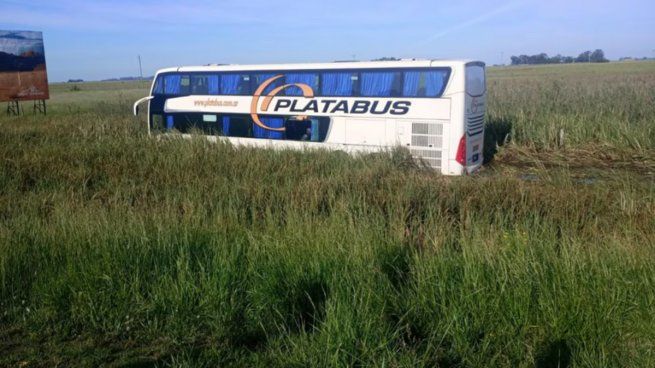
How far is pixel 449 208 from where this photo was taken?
7.72 meters

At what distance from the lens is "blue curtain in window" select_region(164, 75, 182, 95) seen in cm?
1694

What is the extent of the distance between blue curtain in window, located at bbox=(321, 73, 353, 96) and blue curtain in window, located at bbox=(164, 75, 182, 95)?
5148mm

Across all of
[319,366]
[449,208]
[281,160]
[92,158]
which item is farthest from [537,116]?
[319,366]

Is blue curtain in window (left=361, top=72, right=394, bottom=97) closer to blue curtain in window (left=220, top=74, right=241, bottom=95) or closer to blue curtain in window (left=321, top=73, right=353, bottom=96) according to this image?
blue curtain in window (left=321, top=73, right=353, bottom=96)

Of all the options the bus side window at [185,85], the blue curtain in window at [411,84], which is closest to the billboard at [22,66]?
the bus side window at [185,85]

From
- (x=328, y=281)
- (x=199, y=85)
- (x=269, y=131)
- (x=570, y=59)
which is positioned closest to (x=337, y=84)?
(x=269, y=131)

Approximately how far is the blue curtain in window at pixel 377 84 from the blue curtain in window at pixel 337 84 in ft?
1.27

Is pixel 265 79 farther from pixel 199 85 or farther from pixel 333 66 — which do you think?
pixel 199 85

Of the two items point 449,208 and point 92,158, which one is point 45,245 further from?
point 92,158

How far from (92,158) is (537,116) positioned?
41.8 ft

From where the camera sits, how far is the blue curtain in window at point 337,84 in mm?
13891

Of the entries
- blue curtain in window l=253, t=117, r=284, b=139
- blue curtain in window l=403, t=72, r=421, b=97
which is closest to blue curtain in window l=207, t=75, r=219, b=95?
blue curtain in window l=253, t=117, r=284, b=139

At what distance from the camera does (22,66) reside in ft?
101

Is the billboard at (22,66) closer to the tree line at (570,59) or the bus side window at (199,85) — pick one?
the bus side window at (199,85)
